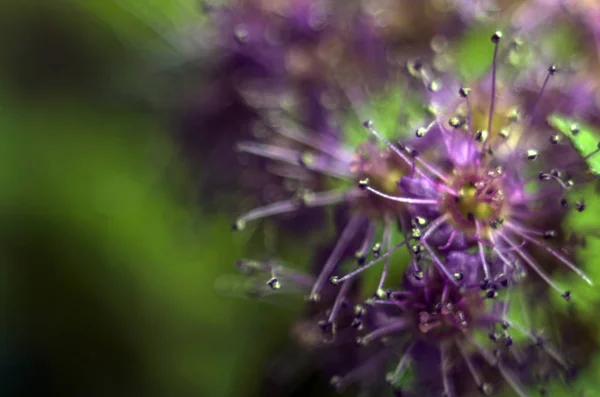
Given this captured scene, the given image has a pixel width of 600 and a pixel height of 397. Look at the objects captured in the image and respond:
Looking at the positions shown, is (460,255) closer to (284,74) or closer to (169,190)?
(284,74)

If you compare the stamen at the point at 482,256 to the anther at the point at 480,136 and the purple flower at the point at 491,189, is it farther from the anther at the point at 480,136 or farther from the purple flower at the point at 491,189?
the anther at the point at 480,136

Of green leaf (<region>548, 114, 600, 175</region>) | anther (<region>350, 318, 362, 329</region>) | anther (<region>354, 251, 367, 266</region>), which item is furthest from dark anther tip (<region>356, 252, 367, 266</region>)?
green leaf (<region>548, 114, 600, 175</region>)

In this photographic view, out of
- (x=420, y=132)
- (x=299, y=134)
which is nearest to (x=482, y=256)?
(x=420, y=132)

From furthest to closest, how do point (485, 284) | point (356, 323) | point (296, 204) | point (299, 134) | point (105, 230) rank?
1. point (105, 230)
2. point (299, 134)
3. point (296, 204)
4. point (356, 323)
5. point (485, 284)

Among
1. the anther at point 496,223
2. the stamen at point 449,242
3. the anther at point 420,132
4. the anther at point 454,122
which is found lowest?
the stamen at point 449,242

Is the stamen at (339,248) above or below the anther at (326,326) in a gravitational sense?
above

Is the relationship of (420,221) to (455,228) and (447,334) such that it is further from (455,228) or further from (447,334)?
(447,334)

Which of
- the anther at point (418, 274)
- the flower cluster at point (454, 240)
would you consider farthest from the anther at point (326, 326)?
the anther at point (418, 274)
